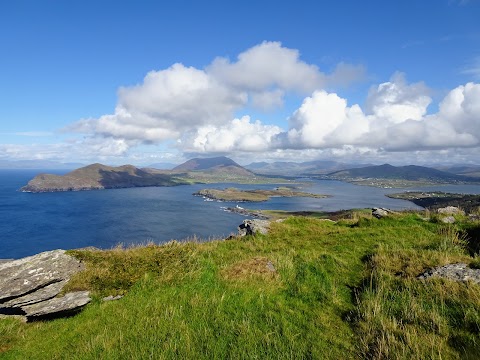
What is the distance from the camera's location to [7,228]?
478ft

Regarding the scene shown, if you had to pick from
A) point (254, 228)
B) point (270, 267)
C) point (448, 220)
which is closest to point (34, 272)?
point (270, 267)

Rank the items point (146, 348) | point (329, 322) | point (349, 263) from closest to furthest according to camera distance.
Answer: point (146, 348) < point (329, 322) < point (349, 263)

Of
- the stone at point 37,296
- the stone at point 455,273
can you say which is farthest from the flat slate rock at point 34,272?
the stone at point 455,273

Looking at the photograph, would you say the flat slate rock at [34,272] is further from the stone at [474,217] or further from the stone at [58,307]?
the stone at [474,217]

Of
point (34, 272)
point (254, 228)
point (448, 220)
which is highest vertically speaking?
point (34, 272)

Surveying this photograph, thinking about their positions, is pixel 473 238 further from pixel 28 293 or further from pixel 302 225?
pixel 28 293

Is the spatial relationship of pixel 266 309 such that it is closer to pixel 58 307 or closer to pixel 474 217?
pixel 58 307

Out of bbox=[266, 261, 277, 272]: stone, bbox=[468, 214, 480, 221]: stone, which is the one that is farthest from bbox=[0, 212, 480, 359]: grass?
bbox=[468, 214, 480, 221]: stone

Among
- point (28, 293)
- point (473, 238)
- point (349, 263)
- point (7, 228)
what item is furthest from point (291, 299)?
point (7, 228)

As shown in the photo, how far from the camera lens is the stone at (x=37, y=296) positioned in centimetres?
1331

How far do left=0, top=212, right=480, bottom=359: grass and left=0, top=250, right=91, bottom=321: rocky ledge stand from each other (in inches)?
21.5

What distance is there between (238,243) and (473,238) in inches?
595

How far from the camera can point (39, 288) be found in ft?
46.6

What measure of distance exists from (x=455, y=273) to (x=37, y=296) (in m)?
18.6
